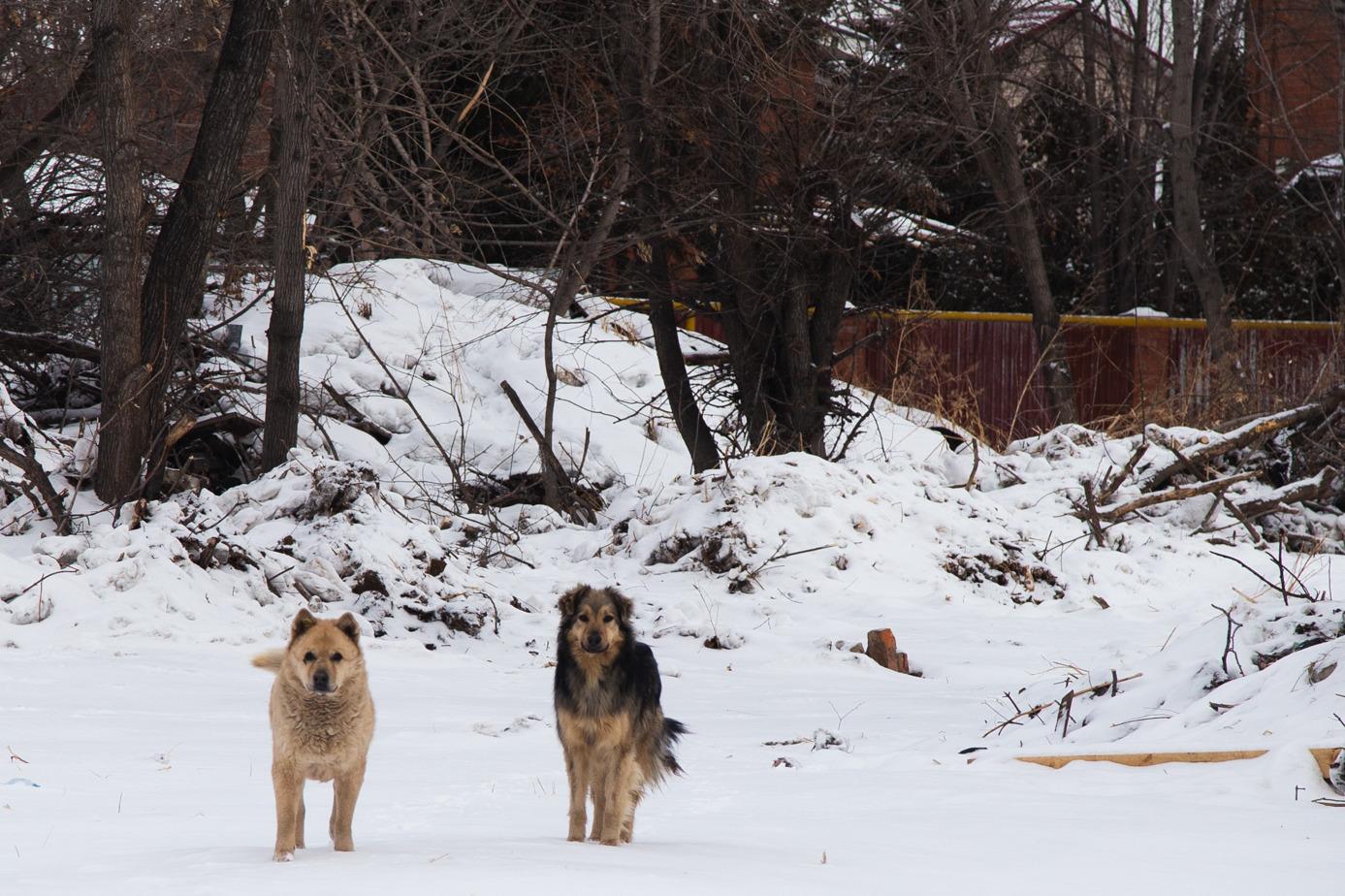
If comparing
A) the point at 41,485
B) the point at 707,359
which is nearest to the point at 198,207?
the point at 41,485

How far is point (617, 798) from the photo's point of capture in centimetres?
493

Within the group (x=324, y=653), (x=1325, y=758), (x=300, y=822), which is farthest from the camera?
(x=1325, y=758)

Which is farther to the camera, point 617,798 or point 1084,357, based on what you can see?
point 1084,357

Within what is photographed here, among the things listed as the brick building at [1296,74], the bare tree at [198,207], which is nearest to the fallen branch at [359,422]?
the bare tree at [198,207]

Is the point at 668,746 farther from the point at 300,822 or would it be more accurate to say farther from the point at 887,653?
the point at 887,653

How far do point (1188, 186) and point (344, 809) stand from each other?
77.9 ft

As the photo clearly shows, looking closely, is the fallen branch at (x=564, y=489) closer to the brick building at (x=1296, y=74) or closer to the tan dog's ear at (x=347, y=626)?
the tan dog's ear at (x=347, y=626)

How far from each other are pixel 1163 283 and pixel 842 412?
62.8 feet

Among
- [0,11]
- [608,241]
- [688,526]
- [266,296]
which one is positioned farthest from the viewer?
[266,296]

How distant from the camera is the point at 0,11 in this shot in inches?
532

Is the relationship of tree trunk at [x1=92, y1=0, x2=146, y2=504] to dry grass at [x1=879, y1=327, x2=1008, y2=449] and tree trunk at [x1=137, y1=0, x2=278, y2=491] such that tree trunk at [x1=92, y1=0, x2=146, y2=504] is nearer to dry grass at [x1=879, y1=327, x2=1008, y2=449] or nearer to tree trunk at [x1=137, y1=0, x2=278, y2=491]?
tree trunk at [x1=137, y1=0, x2=278, y2=491]

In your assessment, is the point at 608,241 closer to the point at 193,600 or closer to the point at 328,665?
the point at 193,600

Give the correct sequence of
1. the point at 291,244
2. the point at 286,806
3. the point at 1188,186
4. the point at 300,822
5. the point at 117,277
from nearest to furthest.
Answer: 1. the point at 286,806
2. the point at 300,822
3. the point at 117,277
4. the point at 291,244
5. the point at 1188,186

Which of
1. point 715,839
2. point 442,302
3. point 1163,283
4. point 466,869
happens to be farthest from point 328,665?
point 1163,283
